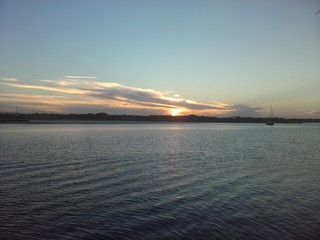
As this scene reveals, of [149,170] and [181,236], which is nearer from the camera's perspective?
[181,236]

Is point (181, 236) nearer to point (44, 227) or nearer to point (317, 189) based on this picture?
point (44, 227)

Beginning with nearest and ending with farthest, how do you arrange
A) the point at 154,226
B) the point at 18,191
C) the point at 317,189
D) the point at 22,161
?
the point at 154,226 < the point at 18,191 < the point at 317,189 < the point at 22,161

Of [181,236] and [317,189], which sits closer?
[181,236]

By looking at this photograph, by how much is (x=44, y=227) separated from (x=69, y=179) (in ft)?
32.5

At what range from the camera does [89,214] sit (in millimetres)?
13836

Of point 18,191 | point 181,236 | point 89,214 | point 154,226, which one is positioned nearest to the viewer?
point 181,236

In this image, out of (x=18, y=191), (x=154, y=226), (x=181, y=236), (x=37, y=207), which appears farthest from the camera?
(x=18, y=191)

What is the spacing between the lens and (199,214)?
1399 cm

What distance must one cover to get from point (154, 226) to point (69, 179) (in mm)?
11213

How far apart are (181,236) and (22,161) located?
75.4 ft

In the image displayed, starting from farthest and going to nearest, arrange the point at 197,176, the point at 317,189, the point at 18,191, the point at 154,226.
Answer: the point at 197,176 < the point at 317,189 < the point at 18,191 < the point at 154,226

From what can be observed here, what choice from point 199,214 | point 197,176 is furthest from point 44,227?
point 197,176

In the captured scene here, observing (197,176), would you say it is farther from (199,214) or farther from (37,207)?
(37,207)

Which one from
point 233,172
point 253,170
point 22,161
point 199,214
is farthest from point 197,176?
point 22,161
